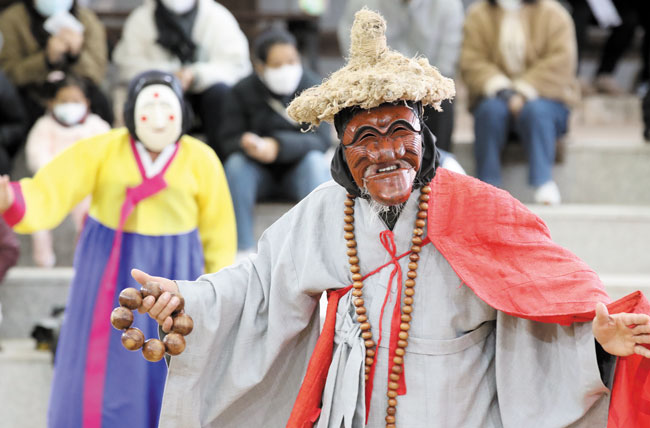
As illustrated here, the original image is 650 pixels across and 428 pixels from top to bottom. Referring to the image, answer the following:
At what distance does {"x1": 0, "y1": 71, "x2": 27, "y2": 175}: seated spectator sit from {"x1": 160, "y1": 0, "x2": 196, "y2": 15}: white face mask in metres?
0.89

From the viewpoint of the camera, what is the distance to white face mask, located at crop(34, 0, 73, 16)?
4.52 metres

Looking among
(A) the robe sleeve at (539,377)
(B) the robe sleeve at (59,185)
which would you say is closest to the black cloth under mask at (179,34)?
(B) the robe sleeve at (59,185)

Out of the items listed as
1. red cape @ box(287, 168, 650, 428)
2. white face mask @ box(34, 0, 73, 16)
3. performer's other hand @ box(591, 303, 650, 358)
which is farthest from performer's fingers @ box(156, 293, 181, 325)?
white face mask @ box(34, 0, 73, 16)

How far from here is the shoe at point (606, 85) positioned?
18.3 ft

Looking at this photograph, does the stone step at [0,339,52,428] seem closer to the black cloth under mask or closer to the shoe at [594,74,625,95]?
the black cloth under mask

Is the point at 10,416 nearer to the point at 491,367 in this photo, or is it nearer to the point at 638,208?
the point at 491,367

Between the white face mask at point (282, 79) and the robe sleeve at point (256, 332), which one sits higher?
the white face mask at point (282, 79)

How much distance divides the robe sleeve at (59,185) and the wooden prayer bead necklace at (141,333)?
1.00 meters

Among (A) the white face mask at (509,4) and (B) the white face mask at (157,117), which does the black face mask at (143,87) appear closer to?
(B) the white face mask at (157,117)

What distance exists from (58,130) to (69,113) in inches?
3.6

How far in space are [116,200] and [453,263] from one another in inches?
54.7

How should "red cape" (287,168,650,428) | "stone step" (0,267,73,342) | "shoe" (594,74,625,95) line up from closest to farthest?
"red cape" (287,168,650,428) → "stone step" (0,267,73,342) → "shoe" (594,74,625,95)

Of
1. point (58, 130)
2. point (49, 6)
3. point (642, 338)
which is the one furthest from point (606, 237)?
point (49, 6)

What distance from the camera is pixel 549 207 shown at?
400cm
